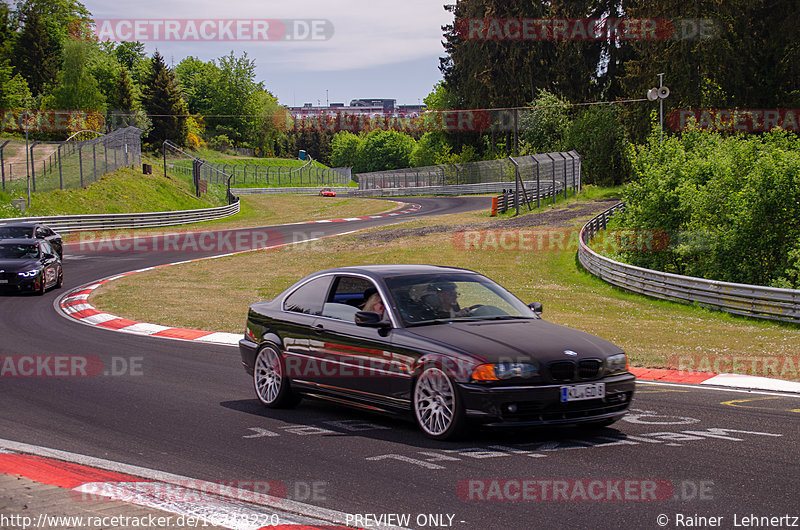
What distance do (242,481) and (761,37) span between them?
52171 mm

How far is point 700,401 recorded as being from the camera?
29.1 ft

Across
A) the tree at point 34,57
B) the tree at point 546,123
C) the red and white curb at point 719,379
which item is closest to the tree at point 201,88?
the tree at point 34,57

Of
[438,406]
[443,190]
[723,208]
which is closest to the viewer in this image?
[438,406]

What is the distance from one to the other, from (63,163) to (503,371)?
4371cm

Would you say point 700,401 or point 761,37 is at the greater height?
point 761,37

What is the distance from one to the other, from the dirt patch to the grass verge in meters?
0.14

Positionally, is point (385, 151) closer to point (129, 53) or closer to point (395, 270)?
point (129, 53)

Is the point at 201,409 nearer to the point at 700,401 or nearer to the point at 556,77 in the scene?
the point at 700,401

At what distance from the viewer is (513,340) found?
703 cm

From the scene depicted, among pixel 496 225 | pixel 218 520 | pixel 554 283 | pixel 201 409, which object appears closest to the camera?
pixel 218 520

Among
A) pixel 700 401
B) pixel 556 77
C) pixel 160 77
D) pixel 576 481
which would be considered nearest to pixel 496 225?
pixel 700 401

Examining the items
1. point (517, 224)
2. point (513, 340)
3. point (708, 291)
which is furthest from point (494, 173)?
point (513, 340)

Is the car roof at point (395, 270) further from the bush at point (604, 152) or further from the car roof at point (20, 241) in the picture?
the bush at point (604, 152)

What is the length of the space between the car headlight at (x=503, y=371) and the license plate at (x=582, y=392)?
0.31 m
